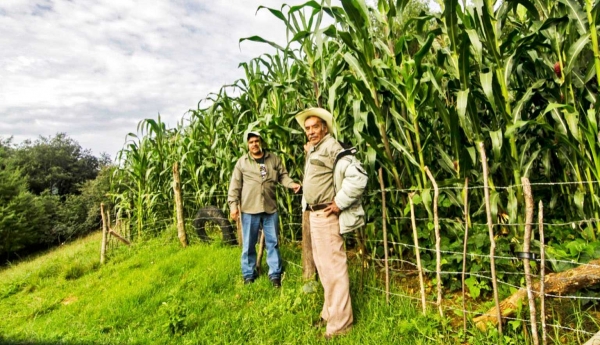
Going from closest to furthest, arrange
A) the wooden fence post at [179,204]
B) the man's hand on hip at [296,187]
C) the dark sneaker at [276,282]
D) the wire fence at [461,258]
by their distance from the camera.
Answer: the wire fence at [461,258] → the man's hand on hip at [296,187] → the dark sneaker at [276,282] → the wooden fence post at [179,204]

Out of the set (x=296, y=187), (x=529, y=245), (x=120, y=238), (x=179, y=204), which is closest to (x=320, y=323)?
(x=296, y=187)

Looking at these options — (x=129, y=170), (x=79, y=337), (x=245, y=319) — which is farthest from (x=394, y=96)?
(x=129, y=170)

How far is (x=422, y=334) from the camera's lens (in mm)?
2629

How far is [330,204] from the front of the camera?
305 cm

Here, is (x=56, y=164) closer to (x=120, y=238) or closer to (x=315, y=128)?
(x=120, y=238)

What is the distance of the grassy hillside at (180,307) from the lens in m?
3.05

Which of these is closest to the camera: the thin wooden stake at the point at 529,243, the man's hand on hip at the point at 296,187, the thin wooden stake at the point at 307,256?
the thin wooden stake at the point at 529,243

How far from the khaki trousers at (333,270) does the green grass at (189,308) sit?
0.15 m

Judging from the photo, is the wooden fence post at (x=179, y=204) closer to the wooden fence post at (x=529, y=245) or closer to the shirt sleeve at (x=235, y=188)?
the shirt sleeve at (x=235, y=188)

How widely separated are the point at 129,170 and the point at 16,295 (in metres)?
2.94

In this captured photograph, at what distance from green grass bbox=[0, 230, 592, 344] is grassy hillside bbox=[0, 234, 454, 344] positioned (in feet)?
0.04

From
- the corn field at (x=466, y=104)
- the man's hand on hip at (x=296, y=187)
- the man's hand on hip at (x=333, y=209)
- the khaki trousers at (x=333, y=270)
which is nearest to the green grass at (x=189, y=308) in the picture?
the khaki trousers at (x=333, y=270)

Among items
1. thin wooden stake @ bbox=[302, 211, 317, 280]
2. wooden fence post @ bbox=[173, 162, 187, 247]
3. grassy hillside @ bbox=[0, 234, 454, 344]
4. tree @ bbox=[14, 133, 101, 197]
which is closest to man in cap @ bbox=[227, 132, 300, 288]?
grassy hillside @ bbox=[0, 234, 454, 344]

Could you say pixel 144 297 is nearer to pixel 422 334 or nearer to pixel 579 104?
pixel 422 334
